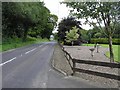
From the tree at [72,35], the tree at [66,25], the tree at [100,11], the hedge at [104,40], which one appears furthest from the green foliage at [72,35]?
the tree at [100,11]

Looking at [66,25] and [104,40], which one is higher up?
[66,25]

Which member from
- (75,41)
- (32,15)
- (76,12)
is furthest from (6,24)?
(76,12)

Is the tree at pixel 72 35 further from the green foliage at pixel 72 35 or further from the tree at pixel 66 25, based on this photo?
the tree at pixel 66 25

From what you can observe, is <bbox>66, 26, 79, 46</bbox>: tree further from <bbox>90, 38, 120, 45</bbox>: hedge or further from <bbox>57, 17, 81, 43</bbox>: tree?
<bbox>90, 38, 120, 45</bbox>: hedge

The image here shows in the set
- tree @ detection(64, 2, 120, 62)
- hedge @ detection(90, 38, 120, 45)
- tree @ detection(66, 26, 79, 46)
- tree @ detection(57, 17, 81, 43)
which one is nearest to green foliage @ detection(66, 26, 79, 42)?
tree @ detection(66, 26, 79, 46)

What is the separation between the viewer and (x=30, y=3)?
51.4 metres

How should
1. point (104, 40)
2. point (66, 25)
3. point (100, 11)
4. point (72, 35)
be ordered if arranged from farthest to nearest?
1. point (104, 40)
2. point (66, 25)
3. point (72, 35)
4. point (100, 11)

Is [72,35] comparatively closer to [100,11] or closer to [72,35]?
[72,35]

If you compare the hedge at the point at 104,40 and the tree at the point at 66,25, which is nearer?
the tree at the point at 66,25

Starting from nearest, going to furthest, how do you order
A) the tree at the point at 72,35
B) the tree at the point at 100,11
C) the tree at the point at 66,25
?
the tree at the point at 100,11 → the tree at the point at 72,35 → the tree at the point at 66,25

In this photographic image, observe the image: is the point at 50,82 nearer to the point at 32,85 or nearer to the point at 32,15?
the point at 32,85

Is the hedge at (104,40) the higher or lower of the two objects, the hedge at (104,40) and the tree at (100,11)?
the lower

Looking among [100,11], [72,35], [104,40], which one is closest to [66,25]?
[72,35]

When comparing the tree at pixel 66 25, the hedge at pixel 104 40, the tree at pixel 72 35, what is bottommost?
the hedge at pixel 104 40
